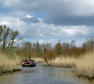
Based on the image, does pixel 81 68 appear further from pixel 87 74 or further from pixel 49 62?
pixel 49 62

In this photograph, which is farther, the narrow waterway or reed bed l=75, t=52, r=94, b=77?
reed bed l=75, t=52, r=94, b=77

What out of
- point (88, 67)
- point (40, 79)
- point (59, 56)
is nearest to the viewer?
point (40, 79)

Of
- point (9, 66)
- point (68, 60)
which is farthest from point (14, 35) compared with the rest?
point (9, 66)

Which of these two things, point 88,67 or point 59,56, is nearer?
point 88,67

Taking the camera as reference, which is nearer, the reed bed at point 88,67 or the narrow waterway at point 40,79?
the narrow waterway at point 40,79

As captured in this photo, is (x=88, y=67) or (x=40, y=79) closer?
(x=40, y=79)

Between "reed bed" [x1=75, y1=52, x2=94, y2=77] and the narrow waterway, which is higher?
"reed bed" [x1=75, y1=52, x2=94, y2=77]

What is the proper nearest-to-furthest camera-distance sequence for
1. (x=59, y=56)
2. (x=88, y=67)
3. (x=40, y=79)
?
1. (x=40, y=79)
2. (x=88, y=67)
3. (x=59, y=56)

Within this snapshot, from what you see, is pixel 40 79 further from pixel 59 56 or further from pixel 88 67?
pixel 59 56

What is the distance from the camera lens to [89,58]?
15.5m

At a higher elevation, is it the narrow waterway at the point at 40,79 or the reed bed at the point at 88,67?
the reed bed at the point at 88,67

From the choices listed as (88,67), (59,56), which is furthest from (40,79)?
(59,56)

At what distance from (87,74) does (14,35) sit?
25.7 meters

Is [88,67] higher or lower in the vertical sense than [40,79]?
higher
